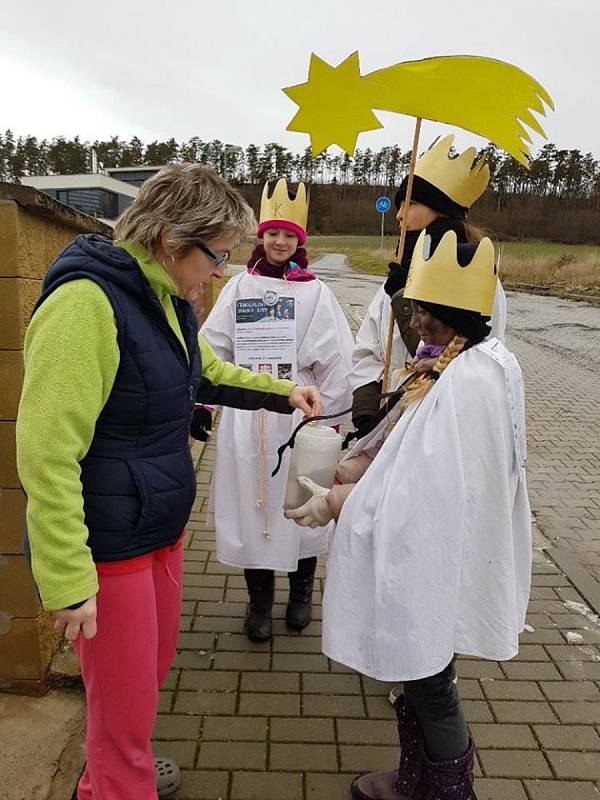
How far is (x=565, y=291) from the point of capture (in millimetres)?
25812

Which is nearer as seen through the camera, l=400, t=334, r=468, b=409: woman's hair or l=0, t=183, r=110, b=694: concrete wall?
l=400, t=334, r=468, b=409: woman's hair

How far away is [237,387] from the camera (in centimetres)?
234

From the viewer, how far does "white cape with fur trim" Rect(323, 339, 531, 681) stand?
65.2 inches

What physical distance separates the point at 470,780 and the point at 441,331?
1.37m

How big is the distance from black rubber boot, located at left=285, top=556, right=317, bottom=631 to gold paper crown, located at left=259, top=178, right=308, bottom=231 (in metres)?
1.66

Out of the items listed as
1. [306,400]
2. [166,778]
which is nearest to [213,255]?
[306,400]

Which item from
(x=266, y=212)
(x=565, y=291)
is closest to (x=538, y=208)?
(x=565, y=291)

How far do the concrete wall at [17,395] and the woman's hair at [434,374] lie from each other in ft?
4.38

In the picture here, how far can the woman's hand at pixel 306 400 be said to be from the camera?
2.36m

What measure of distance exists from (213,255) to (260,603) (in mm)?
2026

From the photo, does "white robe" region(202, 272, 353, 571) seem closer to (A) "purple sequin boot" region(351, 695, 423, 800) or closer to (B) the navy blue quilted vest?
(A) "purple sequin boot" region(351, 695, 423, 800)

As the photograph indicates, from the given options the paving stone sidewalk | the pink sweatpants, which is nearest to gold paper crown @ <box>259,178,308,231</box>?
the pink sweatpants

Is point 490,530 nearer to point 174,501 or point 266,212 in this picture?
point 174,501

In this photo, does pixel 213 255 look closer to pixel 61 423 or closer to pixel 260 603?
pixel 61 423
